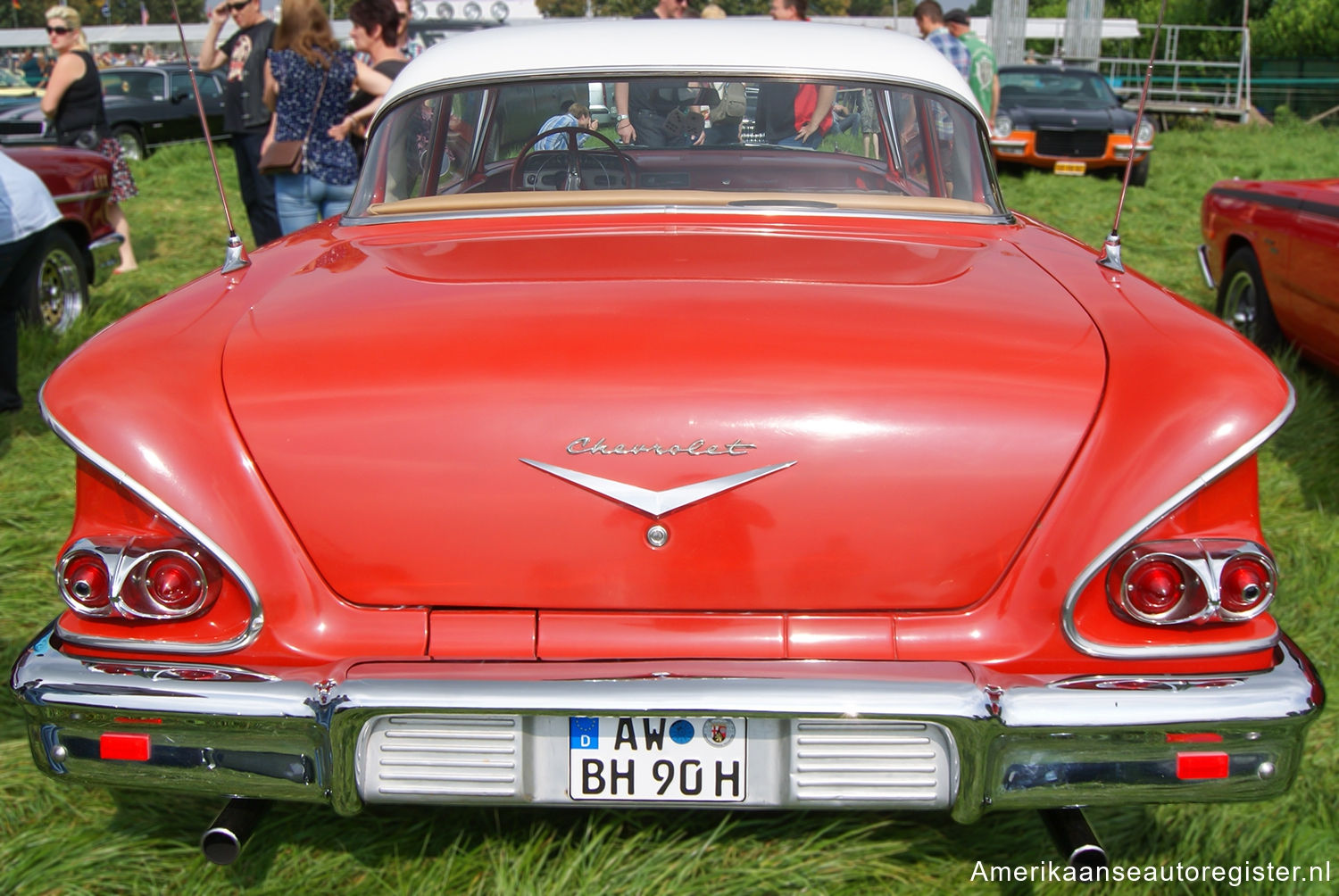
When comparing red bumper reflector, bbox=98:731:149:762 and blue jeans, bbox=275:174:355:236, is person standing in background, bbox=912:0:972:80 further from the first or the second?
red bumper reflector, bbox=98:731:149:762

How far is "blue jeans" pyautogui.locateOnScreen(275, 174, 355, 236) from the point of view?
18.8 ft

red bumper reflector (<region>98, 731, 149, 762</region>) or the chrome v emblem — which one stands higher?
the chrome v emblem

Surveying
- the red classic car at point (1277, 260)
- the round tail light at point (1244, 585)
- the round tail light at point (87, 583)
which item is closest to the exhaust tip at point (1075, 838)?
the round tail light at point (1244, 585)

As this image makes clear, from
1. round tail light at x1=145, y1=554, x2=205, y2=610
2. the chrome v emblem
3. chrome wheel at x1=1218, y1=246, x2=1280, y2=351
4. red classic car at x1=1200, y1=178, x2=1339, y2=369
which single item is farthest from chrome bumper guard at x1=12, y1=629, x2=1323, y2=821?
chrome wheel at x1=1218, y1=246, x2=1280, y2=351

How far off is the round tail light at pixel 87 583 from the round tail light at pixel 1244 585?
1.72 m

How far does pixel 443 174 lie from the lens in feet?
10.4

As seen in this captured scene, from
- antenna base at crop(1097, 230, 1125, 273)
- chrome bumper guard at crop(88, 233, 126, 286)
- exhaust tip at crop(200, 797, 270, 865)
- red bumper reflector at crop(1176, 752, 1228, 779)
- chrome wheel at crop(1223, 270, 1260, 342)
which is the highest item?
antenna base at crop(1097, 230, 1125, 273)

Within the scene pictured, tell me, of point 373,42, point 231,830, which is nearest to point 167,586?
point 231,830

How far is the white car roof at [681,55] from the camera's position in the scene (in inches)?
117

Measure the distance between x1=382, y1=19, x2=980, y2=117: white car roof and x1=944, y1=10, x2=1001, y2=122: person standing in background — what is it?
18.9 ft

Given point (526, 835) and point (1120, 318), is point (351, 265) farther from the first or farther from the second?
point (1120, 318)

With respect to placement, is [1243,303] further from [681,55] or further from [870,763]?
[870,763]

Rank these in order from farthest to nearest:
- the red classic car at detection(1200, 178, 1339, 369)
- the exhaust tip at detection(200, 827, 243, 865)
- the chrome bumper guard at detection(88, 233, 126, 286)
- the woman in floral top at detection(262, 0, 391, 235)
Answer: the chrome bumper guard at detection(88, 233, 126, 286)
the woman in floral top at detection(262, 0, 391, 235)
the red classic car at detection(1200, 178, 1339, 369)
the exhaust tip at detection(200, 827, 243, 865)

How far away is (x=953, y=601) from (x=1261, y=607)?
472 mm
